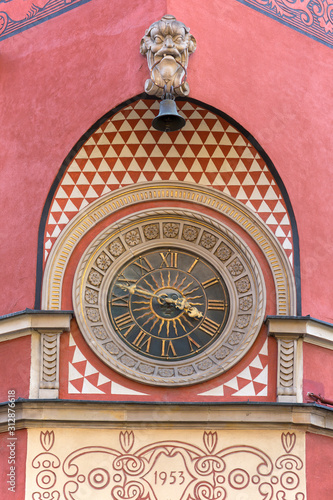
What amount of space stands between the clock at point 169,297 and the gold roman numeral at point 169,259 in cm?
1

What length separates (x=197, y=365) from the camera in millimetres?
12812

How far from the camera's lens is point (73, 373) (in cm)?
1256

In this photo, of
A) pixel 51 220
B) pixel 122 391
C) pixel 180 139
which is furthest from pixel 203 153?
pixel 122 391

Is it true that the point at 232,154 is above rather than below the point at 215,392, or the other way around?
above

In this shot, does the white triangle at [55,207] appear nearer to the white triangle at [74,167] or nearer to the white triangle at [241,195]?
the white triangle at [74,167]

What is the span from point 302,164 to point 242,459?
3221mm

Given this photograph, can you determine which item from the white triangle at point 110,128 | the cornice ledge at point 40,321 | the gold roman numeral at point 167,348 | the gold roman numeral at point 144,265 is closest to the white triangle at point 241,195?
the gold roman numeral at point 144,265

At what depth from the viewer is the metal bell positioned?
12.6 m

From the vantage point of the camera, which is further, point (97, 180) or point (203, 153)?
point (203, 153)

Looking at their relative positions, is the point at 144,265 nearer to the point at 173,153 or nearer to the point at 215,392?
the point at 173,153

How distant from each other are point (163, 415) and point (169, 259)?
1.87m

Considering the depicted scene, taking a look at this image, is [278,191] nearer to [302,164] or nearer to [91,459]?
[302,164]

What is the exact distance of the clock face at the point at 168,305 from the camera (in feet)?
42.5

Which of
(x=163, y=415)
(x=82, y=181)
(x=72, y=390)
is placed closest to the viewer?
(x=163, y=415)
